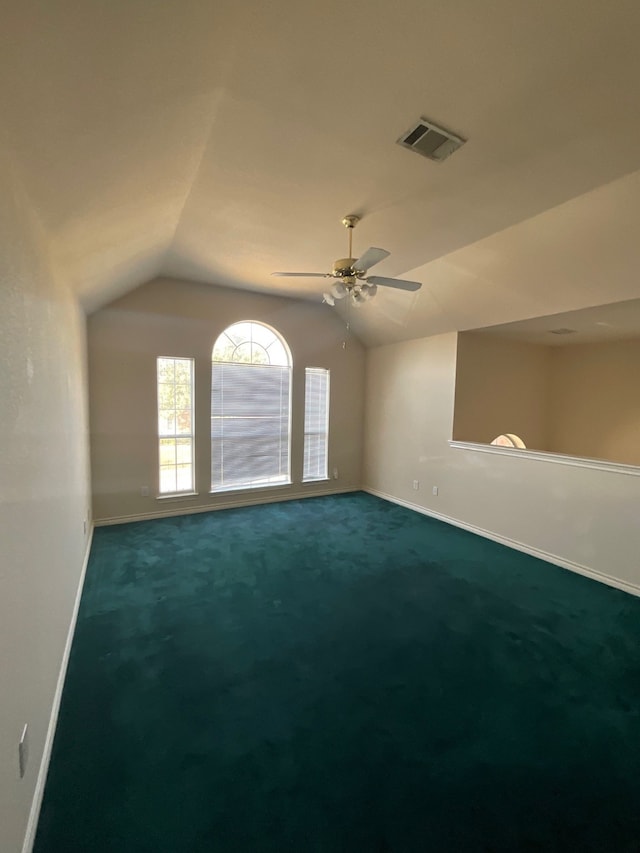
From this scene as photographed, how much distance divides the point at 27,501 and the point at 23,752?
871 millimetres

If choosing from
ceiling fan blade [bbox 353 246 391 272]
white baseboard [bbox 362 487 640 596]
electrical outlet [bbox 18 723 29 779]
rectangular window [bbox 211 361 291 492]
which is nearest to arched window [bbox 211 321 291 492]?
rectangular window [bbox 211 361 291 492]

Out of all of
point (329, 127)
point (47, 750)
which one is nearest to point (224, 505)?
point (47, 750)

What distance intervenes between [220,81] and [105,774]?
298 cm

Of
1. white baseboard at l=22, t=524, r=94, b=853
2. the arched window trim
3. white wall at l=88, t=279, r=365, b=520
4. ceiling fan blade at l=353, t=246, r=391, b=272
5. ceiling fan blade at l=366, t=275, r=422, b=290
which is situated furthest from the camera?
the arched window trim

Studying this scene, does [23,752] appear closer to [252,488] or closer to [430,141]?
[430,141]

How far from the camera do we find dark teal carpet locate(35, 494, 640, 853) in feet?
4.62

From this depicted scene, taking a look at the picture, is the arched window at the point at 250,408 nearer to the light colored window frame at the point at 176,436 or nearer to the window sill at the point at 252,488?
the window sill at the point at 252,488

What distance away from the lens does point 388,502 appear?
5816mm

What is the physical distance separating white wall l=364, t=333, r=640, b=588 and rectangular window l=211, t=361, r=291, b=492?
63.0 inches

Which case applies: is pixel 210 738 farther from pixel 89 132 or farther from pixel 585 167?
pixel 585 167

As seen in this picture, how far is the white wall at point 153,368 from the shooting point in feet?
14.5

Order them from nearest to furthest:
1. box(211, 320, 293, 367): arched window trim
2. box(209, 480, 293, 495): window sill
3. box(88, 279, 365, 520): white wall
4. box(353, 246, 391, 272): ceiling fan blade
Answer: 1. box(353, 246, 391, 272): ceiling fan blade
2. box(88, 279, 365, 520): white wall
3. box(211, 320, 293, 367): arched window trim
4. box(209, 480, 293, 495): window sill

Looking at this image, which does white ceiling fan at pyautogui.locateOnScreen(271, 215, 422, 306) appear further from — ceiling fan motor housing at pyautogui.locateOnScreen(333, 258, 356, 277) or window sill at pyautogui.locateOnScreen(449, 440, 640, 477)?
window sill at pyautogui.locateOnScreen(449, 440, 640, 477)

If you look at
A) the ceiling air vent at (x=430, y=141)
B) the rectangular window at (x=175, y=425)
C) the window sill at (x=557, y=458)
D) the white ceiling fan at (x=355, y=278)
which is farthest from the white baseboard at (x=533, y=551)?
the ceiling air vent at (x=430, y=141)
